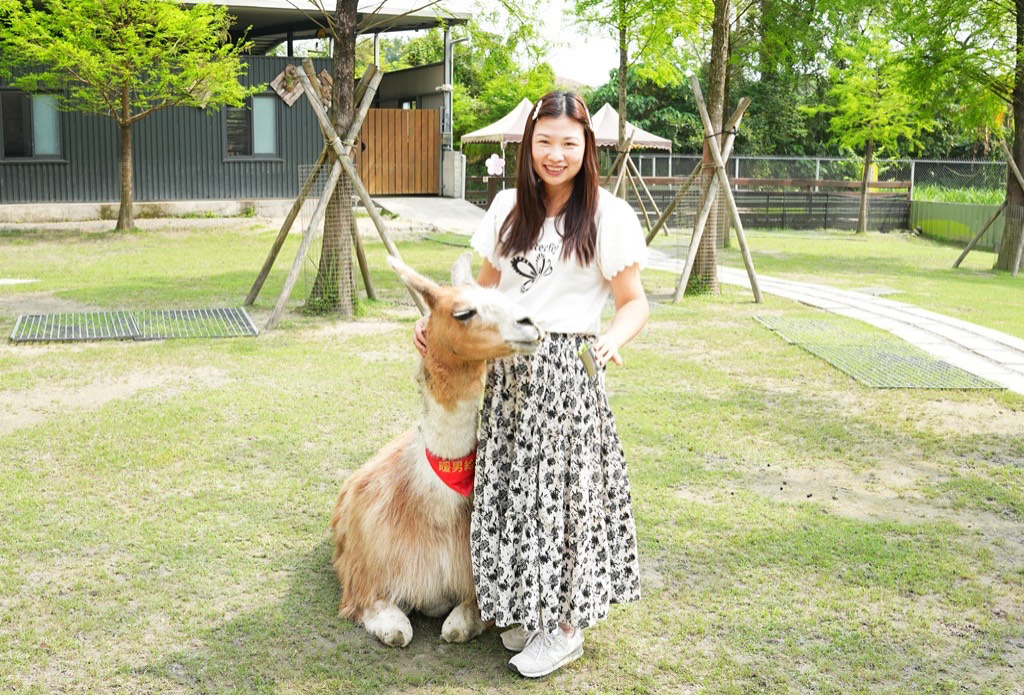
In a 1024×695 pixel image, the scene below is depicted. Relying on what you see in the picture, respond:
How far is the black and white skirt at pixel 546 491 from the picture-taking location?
3176mm

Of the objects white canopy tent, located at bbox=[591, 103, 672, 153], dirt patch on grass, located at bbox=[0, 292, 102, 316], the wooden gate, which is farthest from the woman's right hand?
white canopy tent, located at bbox=[591, 103, 672, 153]

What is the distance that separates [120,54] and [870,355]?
13850 millimetres

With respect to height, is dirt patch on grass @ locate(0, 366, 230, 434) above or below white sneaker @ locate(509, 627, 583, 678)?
above

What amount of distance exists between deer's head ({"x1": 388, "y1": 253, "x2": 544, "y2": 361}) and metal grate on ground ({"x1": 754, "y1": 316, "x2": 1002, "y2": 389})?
5.17 metres

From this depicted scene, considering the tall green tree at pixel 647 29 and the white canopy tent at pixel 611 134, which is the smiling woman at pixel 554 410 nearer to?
the tall green tree at pixel 647 29

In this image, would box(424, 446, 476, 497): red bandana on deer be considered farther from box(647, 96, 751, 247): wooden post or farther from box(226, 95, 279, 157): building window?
box(226, 95, 279, 157): building window

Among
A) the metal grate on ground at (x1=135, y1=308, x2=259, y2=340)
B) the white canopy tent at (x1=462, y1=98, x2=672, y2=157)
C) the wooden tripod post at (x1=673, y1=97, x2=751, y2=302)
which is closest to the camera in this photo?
the metal grate on ground at (x1=135, y1=308, x2=259, y2=340)

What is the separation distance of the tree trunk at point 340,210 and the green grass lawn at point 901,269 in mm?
4678

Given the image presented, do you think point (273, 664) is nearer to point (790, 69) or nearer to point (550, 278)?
point (550, 278)

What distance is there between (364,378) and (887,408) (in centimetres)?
375

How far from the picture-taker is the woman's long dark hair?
316cm

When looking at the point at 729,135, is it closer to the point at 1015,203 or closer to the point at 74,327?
the point at 1015,203

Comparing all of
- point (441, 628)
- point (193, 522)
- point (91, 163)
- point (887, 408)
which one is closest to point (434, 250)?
point (91, 163)

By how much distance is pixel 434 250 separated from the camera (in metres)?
16.7
